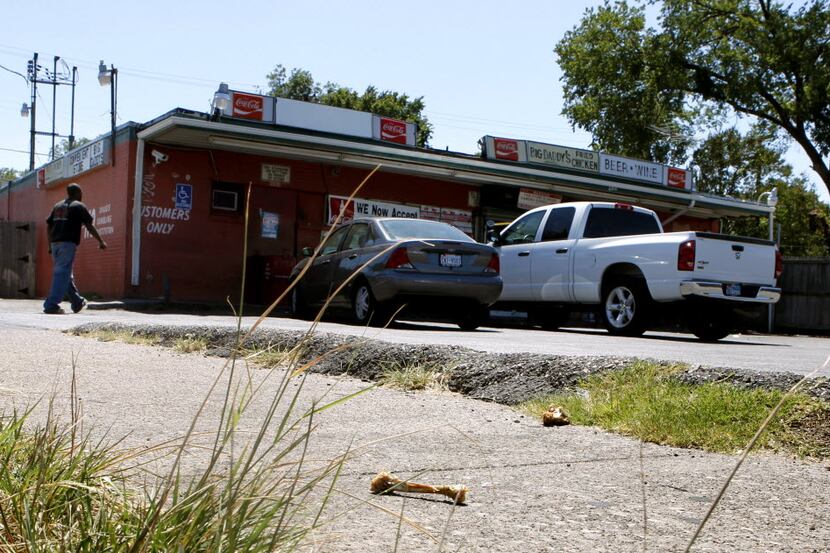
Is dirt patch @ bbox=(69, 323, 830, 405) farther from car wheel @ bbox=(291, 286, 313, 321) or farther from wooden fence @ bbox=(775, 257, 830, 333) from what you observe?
wooden fence @ bbox=(775, 257, 830, 333)

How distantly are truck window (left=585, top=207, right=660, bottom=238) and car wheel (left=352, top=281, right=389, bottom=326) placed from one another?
11.9 ft

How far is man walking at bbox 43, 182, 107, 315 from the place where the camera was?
12.7 meters

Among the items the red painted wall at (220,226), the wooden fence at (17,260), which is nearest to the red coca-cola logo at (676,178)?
the red painted wall at (220,226)

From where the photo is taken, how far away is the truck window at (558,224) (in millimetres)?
13391

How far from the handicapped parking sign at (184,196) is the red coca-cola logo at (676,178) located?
46.4 ft

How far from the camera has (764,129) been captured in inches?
1452

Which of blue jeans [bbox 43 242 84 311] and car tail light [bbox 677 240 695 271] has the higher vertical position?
car tail light [bbox 677 240 695 271]

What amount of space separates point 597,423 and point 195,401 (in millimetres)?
2005

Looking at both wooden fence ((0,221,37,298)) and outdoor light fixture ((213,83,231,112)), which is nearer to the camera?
outdoor light fixture ((213,83,231,112))

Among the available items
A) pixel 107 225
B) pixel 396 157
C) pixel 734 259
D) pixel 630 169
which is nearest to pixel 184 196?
pixel 107 225

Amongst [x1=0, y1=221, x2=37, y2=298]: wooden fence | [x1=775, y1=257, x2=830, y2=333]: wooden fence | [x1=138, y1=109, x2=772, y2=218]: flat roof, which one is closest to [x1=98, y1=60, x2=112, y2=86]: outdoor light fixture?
[x1=138, y1=109, x2=772, y2=218]: flat roof

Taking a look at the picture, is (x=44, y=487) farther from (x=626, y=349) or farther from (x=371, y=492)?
(x=626, y=349)

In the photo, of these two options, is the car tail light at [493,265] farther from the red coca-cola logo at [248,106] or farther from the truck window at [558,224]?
the red coca-cola logo at [248,106]

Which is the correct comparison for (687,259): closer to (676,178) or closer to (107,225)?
(107,225)
